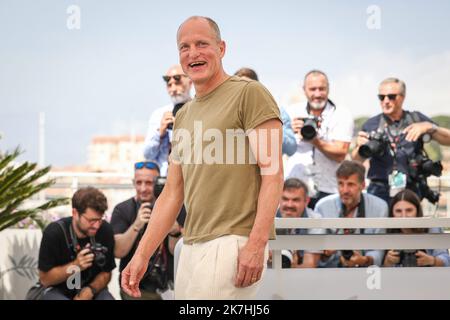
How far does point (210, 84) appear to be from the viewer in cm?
224

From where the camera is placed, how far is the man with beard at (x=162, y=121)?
5180 millimetres

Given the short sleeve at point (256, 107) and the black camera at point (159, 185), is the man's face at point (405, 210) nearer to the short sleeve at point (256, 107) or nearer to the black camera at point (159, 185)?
the black camera at point (159, 185)

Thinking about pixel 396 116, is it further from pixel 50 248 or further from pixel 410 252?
pixel 50 248

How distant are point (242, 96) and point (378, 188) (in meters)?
3.09

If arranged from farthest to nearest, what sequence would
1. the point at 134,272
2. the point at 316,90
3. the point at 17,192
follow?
the point at 17,192, the point at 316,90, the point at 134,272

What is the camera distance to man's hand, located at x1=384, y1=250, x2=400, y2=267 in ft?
14.7

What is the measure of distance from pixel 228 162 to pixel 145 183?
3.09 meters

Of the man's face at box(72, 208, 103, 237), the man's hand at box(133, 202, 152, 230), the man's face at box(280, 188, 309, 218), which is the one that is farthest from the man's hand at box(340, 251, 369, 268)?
the man's face at box(72, 208, 103, 237)

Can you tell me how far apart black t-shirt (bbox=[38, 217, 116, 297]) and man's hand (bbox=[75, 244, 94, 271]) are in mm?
30

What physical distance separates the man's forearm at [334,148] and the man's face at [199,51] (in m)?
2.91

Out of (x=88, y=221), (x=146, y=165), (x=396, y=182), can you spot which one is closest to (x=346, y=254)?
(x=396, y=182)

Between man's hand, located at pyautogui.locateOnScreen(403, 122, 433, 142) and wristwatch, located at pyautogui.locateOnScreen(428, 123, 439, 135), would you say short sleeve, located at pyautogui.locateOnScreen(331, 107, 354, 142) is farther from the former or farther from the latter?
wristwatch, located at pyautogui.locateOnScreen(428, 123, 439, 135)

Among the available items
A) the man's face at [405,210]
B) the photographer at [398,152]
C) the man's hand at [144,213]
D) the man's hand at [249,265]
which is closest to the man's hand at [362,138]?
the photographer at [398,152]
